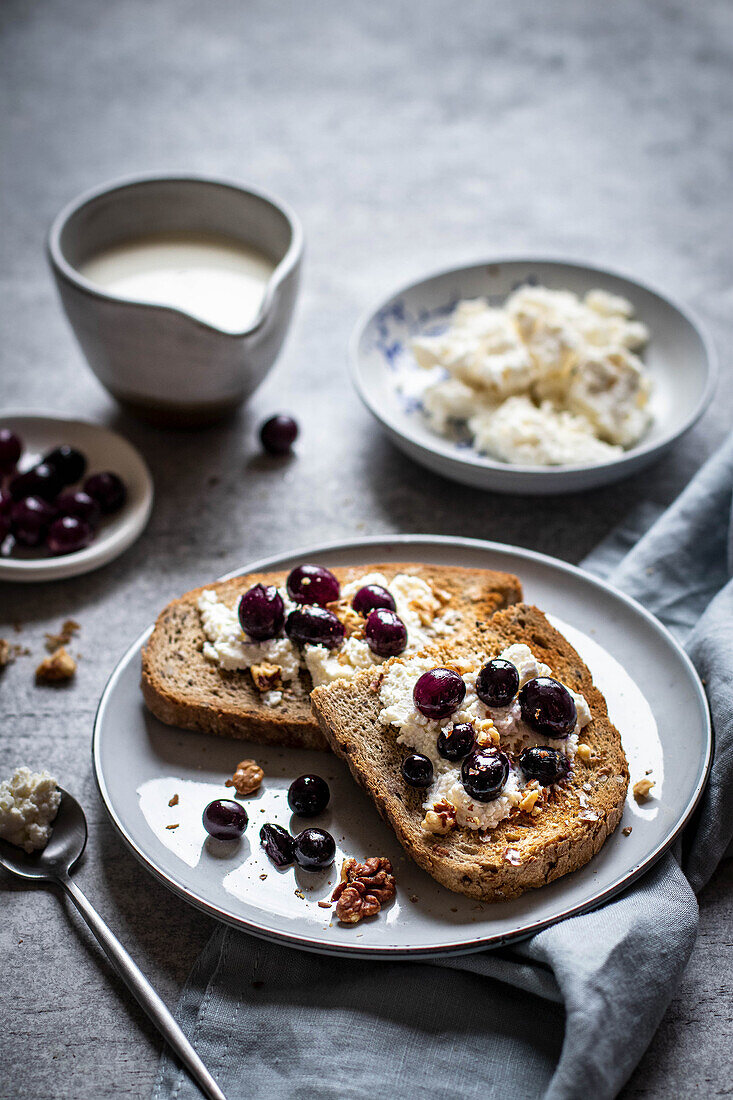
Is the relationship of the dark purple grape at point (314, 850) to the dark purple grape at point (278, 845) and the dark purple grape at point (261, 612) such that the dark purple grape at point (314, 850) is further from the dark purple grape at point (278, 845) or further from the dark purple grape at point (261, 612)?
the dark purple grape at point (261, 612)

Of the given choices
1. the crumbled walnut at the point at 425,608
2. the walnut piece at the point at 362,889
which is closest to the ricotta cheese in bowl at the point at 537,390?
the crumbled walnut at the point at 425,608

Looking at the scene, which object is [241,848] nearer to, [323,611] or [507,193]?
[323,611]

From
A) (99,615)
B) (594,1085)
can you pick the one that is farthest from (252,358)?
(594,1085)

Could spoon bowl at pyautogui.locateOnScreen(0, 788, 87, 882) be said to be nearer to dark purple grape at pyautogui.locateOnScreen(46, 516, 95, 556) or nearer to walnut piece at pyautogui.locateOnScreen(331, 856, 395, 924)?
walnut piece at pyautogui.locateOnScreen(331, 856, 395, 924)

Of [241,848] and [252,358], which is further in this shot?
[252,358]

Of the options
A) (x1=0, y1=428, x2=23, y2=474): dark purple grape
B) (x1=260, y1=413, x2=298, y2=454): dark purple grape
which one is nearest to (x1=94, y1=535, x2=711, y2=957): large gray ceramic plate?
(x1=260, y1=413, x2=298, y2=454): dark purple grape

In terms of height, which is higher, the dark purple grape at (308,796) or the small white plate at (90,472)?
the dark purple grape at (308,796)
